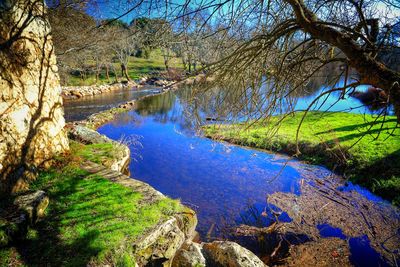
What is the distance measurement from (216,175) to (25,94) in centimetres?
585

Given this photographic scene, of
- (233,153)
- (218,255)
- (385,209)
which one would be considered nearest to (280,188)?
(385,209)

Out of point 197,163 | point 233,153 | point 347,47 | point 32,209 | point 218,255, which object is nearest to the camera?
point 347,47

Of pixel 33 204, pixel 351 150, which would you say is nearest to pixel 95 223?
pixel 33 204

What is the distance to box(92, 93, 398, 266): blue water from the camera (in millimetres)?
6203

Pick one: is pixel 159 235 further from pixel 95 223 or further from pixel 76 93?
pixel 76 93

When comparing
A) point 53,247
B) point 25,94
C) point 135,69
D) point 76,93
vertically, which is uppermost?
point 25,94

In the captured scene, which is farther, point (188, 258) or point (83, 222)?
point (188, 258)

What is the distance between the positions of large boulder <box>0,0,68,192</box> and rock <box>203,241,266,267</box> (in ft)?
11.5

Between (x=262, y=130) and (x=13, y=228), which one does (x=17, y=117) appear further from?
(x=262, y=130)

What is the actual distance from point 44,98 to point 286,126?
1118 centimetres

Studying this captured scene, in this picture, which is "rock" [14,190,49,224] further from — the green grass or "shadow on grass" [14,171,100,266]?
the green grass

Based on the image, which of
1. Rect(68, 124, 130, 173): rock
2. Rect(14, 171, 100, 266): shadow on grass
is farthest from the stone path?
Rect(14, 171, 100, 266): shadow on grass

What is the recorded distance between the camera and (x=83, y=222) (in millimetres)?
3984

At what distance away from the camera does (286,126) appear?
44.4 feet
